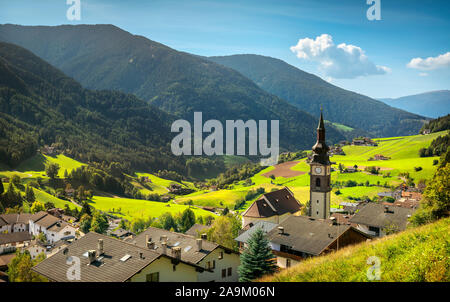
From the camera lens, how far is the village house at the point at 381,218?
58.1m

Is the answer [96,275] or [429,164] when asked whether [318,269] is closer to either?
[96,275]

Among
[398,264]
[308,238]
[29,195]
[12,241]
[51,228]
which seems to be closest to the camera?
[398,264]

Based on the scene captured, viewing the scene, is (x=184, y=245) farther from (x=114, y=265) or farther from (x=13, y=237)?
(x=13, y=237)

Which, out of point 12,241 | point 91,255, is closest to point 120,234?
point 12,241

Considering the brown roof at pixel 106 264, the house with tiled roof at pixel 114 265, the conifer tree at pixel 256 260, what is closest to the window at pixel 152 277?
the house with tiled roof at pixel 114 265

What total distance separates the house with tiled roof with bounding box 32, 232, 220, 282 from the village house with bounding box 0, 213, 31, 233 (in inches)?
3363

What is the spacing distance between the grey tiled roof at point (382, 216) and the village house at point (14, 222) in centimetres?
9695

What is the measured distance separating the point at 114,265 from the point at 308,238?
23.4 metres

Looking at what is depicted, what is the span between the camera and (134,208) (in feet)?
500

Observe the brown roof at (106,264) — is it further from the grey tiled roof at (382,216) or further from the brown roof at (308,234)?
the grey tiled roof at (382,216)

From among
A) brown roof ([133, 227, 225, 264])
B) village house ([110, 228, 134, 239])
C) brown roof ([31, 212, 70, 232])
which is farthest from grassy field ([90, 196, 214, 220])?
brown roof ([133, 227, 225, 264])

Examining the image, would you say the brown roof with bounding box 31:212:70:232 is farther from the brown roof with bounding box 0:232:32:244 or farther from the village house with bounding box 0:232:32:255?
the village house with bounding box 0:232:32:255

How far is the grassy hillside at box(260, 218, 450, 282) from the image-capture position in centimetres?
1582
